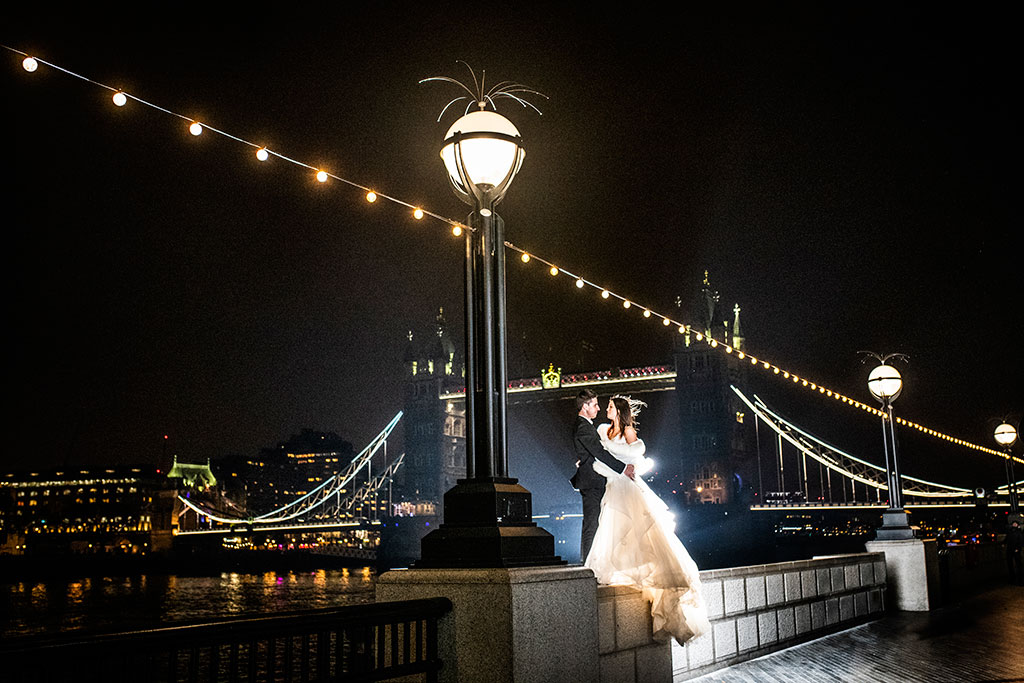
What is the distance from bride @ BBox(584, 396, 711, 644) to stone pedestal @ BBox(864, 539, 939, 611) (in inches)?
286

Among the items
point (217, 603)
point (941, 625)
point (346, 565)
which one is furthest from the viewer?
point (346, 565)

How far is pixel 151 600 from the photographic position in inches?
1847

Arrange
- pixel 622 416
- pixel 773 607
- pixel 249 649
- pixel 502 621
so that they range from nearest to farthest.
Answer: pixel 249 649
pixel 502 621
pixel 622 416
pixel 773 607

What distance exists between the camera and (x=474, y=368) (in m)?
5.34

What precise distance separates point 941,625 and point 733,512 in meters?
59.9

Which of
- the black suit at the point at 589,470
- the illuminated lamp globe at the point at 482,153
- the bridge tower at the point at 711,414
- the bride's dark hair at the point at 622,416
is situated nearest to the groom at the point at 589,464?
the black suit at the point at 589,470

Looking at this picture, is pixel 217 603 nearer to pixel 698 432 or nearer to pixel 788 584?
pixel 788 584

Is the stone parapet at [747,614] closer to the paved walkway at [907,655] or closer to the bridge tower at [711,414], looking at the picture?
the paved walkway at [907,655]

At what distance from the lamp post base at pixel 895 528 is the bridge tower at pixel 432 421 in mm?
78710

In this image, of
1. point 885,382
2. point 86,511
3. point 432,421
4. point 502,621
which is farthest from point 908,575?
point 86,511

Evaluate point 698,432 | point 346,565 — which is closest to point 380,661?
point 346,565

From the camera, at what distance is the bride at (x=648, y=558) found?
231 inches

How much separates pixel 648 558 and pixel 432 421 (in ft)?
290

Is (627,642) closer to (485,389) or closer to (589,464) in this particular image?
(589,464)
